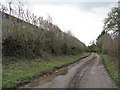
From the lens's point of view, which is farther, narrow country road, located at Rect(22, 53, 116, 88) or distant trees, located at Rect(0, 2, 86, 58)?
distant trees, located at Rect(0, 2, 86, 58)

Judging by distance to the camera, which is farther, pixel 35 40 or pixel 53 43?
pixel 53 43

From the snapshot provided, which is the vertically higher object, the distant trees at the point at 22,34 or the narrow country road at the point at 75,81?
the distant trees at the point at 22,34

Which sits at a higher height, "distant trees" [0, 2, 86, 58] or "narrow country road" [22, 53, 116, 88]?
"distant trees" [0, 2, 86, 58]

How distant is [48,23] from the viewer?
2614 centimetres

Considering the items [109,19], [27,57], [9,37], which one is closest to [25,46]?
[27,57]

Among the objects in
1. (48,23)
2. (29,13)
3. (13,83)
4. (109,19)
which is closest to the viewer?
(13,83)

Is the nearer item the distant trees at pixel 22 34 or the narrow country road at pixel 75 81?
the narrow country road at pixel 75 81

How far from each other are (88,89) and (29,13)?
14474 millimetres

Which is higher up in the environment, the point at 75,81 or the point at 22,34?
the point at 22,34

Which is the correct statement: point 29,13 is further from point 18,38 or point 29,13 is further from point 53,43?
point 53,43

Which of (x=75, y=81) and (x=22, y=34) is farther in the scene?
(x=22, y=34)

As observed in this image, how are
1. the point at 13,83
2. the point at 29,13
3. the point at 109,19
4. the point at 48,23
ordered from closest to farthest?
1. the point at 13,83
2. the point at 29,13
3. the point at 48,23
4. the point at 109,19

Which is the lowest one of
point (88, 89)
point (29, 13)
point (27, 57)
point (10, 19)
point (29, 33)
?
point (88, 89)

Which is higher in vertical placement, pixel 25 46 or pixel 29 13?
pixel 29 13
